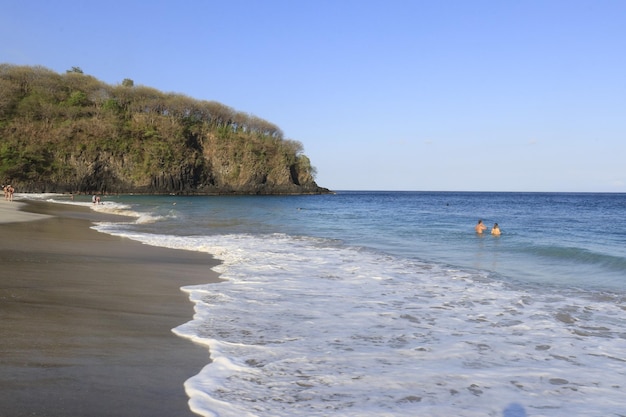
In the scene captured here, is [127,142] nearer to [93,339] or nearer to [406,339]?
[93,339]

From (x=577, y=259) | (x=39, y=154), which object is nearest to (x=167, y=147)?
(x=39, y=154)

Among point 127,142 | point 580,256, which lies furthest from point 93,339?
point 127,142

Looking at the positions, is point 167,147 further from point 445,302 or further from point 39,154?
point 445,302

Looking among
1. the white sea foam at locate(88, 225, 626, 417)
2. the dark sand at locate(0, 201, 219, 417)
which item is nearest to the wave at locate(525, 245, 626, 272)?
the white sea foam at locate(88, 225, 626, 417)

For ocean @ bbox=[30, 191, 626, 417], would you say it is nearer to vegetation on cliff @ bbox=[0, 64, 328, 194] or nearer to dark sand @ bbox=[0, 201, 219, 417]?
dark sand @ bbox=[0, 201, 219, 417]

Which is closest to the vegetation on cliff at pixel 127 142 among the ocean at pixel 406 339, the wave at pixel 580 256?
the wave at pixel 580 256

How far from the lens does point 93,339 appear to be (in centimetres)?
441

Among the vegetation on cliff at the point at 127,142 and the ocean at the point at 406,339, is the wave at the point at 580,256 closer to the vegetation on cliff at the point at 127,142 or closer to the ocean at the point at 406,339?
the ocean at the point at 406,339

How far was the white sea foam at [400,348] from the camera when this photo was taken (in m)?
3.43

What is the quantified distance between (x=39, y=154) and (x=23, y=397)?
261ft

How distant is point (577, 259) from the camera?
13109 mm

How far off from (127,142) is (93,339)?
274ft

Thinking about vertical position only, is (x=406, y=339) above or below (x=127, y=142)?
below

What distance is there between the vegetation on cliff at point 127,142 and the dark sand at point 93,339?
67499 mm
